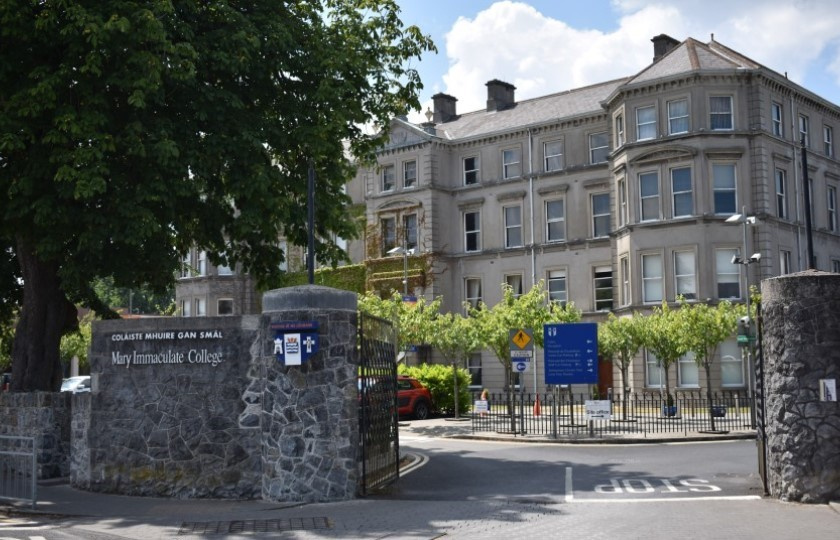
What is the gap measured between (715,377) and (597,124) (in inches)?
554

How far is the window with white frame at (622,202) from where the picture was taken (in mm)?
43312

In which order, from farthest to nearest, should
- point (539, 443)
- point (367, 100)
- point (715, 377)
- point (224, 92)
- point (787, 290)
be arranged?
point (715, 377) < point (539, 443) < point (367, 100) < point (224, 92) < point (787, 290)

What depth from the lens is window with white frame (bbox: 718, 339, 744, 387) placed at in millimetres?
40031

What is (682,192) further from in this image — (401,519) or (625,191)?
(401,519)

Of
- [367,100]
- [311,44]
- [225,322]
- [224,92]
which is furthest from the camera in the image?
[367,100]

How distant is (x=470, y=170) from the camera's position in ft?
172

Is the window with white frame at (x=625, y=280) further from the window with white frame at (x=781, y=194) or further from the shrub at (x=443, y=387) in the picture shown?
the shrub at (x=443, y=387)

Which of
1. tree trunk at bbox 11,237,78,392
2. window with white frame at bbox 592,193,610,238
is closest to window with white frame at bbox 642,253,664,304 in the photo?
window with white frame at bbox 592,193,610,238

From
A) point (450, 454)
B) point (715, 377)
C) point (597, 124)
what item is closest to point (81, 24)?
point (450, 454)

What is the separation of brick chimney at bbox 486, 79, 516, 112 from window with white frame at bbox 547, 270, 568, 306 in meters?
10.9

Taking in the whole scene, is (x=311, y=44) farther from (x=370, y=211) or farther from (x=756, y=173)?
(x=370, y=211)

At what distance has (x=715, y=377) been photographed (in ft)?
132

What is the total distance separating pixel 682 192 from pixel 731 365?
748cm

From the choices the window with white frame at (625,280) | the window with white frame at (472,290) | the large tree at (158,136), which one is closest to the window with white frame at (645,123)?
the window with white frame at (625,280)
